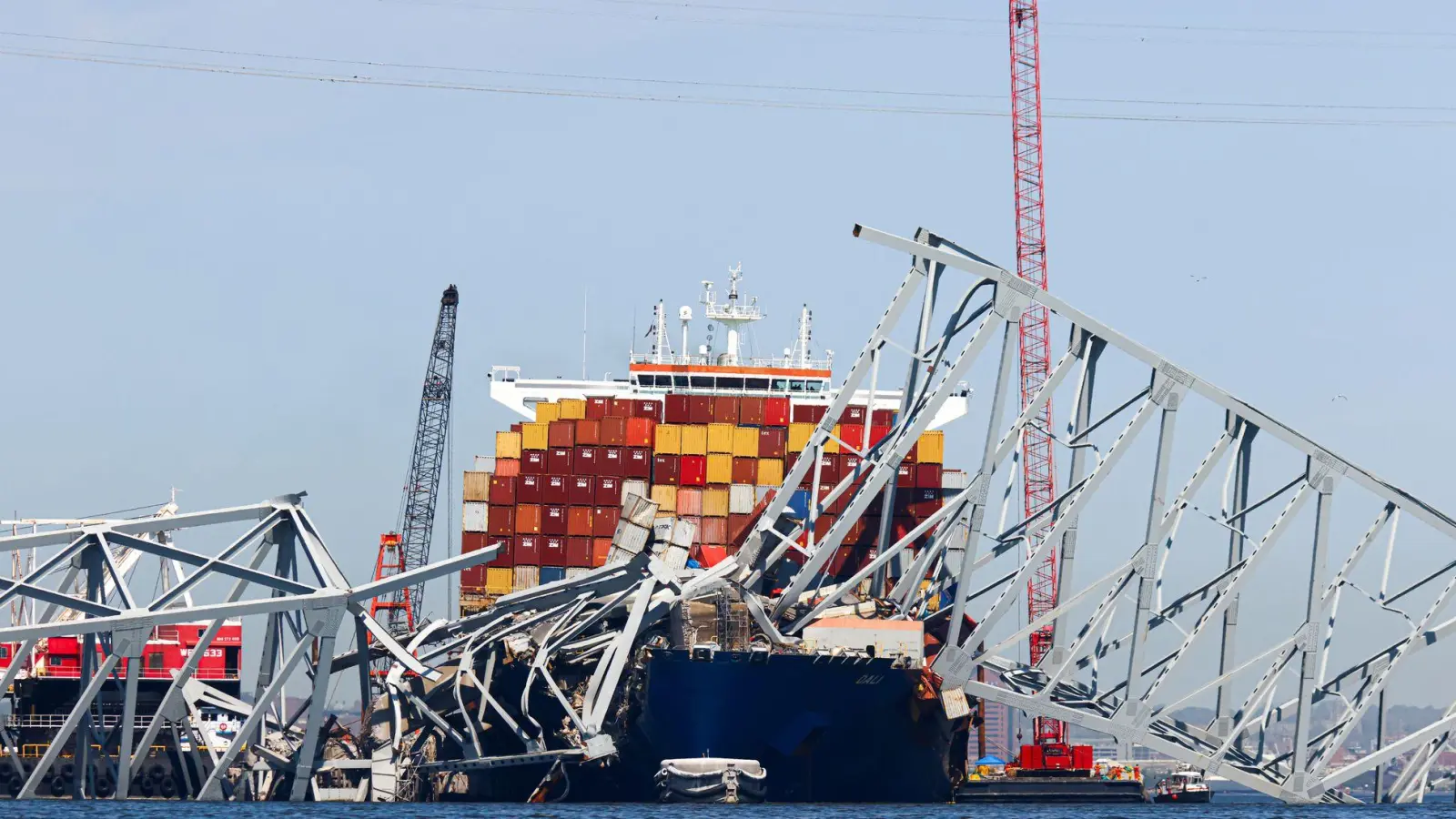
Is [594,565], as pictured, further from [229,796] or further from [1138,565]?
[1138,565]

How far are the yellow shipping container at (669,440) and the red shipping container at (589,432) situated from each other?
7.22ft

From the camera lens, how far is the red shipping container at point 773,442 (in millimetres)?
72500

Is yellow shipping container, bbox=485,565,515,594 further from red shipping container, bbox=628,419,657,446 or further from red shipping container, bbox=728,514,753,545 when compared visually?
red shipping container, bbox=728,514,753,545

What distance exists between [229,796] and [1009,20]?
157 feet

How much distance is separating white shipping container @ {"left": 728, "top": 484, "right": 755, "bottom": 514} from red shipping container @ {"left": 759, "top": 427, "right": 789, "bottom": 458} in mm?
1769

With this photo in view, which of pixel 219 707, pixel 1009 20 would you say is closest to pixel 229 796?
pixel 219 707

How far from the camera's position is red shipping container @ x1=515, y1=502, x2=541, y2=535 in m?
A: 72.3

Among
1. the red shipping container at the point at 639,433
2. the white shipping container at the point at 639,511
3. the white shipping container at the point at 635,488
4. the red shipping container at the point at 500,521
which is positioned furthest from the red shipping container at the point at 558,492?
the white shipping container at the point at 639,511

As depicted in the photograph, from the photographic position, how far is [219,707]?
5831cm

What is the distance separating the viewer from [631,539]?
57562mm

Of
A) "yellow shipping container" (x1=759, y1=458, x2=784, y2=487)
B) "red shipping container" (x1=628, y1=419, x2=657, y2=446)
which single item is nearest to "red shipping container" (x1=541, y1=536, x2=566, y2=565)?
"red shipping container" (x1=628, y1=419, x2=657, y2=446)

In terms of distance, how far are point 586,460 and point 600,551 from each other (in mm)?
4071

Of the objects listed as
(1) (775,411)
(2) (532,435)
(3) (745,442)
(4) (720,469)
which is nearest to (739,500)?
(4) (720,469)

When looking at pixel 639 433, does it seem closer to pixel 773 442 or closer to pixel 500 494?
pixel 773 442
